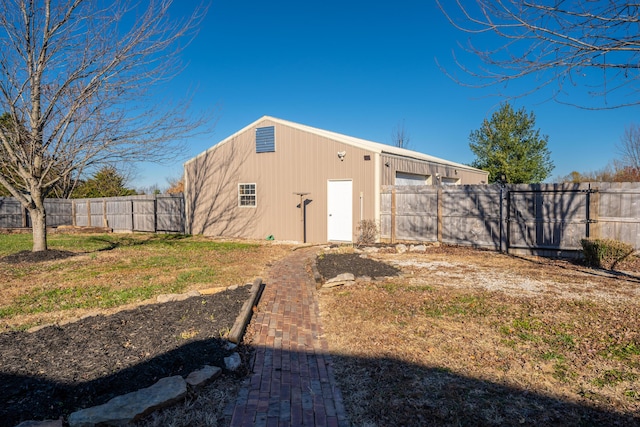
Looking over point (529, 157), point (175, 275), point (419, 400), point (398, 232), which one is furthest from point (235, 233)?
point (529, 157)

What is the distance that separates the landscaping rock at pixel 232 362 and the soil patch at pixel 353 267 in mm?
3610

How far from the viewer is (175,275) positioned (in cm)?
728

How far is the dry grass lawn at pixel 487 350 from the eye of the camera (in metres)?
2.64

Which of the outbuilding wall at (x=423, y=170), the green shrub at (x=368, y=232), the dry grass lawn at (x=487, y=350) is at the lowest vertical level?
the dry grass lawn at (x=487, y=350)

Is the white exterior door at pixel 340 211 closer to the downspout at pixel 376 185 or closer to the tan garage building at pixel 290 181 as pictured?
the tan garage building at pixel 290 181

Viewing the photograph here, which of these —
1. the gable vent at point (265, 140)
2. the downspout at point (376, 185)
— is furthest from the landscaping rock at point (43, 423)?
the gable vent at point (265, 140)

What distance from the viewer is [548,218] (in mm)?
9617

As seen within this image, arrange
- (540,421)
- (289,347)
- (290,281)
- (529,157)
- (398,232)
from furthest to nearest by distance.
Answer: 1. (529,157)
2. (398,232)
3. (290,281)
4. (289,347)
5. (540,421)

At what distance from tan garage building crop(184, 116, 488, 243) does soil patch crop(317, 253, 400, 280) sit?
382 cm

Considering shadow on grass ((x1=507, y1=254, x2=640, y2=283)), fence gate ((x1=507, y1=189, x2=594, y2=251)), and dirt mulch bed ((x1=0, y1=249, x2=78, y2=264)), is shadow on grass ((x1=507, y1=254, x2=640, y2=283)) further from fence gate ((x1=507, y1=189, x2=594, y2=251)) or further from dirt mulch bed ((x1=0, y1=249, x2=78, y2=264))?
dirt mulch bed ((x1=0, y1=249, x2=78, y2=264))

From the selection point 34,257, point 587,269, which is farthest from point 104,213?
point 587,269

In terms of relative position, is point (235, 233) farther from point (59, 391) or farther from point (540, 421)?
point (540, 421)

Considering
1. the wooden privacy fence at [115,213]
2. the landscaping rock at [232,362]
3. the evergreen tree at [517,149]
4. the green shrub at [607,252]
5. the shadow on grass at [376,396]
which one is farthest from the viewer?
the evergreen tree at [517,149]

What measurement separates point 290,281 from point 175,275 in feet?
7.72
